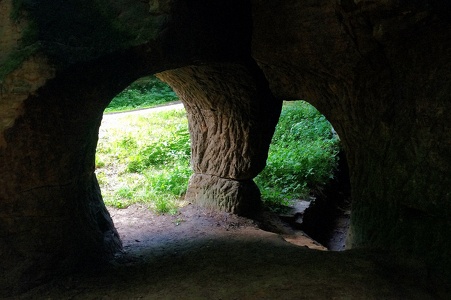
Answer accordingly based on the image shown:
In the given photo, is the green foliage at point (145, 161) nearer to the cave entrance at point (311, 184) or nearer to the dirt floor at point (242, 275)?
the cave entrance at point (311, 184)

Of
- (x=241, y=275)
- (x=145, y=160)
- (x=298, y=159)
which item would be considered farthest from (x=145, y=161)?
(x=241, y=275)

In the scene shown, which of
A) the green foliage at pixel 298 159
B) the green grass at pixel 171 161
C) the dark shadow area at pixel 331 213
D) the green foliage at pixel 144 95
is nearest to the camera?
the green grass at pixel 171 161

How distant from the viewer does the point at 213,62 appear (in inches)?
182

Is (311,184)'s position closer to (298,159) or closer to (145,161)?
(298,159)

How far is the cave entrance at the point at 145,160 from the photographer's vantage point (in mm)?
6531

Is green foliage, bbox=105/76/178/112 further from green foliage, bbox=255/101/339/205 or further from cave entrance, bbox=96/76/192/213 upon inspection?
green foliage, bbox=255/101/339/205

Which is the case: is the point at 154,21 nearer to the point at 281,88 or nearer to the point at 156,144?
the point at 281,88

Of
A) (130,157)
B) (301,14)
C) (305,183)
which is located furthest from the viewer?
(130,157)

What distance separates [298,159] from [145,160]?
9.05ft

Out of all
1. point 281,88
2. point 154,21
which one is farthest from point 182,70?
point 154,21

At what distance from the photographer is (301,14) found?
3.76 m

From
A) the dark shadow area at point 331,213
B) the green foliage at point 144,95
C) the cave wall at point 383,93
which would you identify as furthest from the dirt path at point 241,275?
the green foliage at point 144,95

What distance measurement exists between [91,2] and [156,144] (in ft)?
18.2

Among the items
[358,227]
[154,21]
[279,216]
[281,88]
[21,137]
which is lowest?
[279,216]
